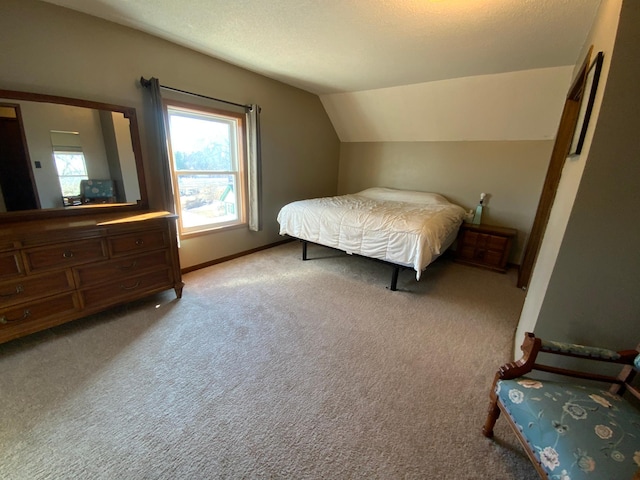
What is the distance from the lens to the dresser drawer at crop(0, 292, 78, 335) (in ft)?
5.78

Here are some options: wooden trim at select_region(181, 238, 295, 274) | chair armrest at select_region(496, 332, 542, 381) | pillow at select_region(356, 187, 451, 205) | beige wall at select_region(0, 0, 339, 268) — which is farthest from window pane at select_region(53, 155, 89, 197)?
pillow at select_region(356, 187, 451, 205)

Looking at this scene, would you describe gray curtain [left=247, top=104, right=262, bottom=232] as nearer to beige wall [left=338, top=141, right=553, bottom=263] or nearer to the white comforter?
the white comforter

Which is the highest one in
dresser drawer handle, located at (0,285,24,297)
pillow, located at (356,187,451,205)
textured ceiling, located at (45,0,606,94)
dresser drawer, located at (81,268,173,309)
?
textured ceiling, located at (45,0,606,94)

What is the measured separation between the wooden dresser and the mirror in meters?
0.18

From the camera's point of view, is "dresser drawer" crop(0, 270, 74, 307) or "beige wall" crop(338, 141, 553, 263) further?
"beige wall" crop(338, 141, 553, 263)

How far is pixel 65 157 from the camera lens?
218cm

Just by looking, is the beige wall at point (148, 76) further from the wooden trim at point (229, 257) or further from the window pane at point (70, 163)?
the window pane at point (70, 163)

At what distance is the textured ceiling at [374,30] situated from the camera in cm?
183

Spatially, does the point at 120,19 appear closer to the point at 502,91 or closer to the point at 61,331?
the point at 61,331

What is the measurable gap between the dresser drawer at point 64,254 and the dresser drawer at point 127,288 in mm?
254

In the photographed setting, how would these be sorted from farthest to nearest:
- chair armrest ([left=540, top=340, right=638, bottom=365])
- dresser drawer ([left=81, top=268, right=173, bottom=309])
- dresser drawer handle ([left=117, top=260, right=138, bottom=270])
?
dresser drawer handle ([left=117, top=260, right=138, bottom=270]) < dresser drawer ([left=81, top=268, right=173, bottom=309]) < chair armrest ([left=540, top=340, right=638, bottom=365])

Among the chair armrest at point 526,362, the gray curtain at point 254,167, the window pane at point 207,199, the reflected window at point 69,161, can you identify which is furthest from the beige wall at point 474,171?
the reflected window at point 69,161

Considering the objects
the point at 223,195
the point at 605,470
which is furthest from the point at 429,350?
the point at 223,195

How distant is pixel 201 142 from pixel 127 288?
6.10ft
